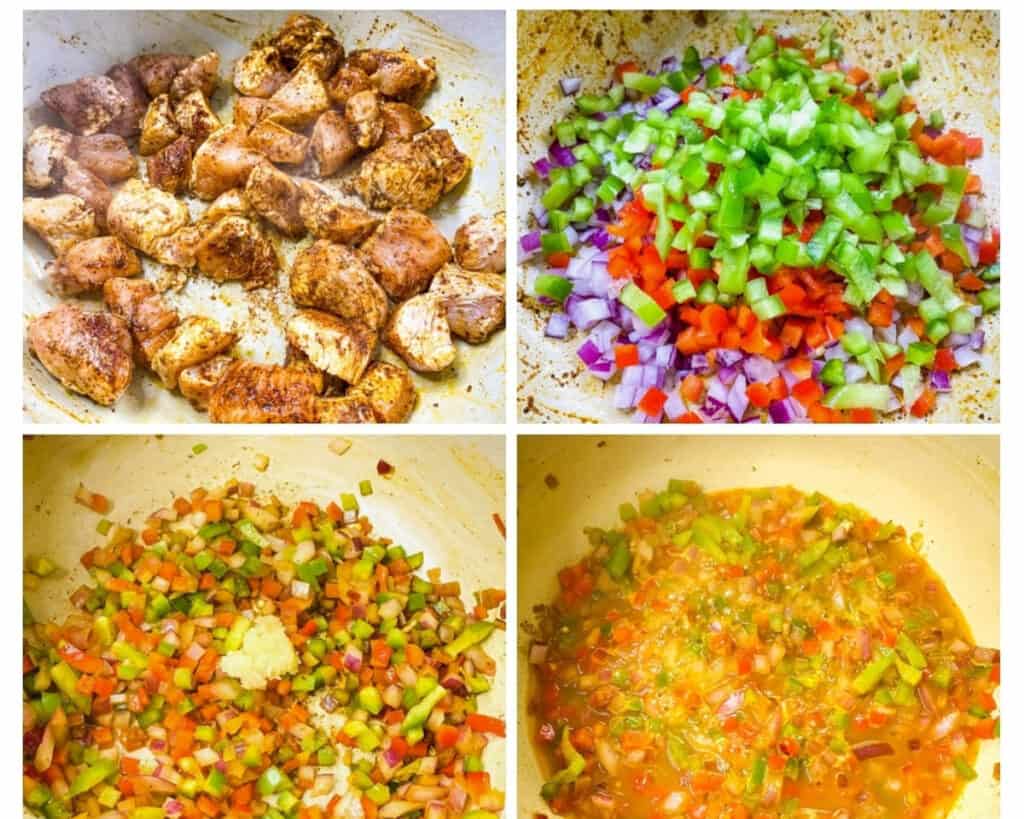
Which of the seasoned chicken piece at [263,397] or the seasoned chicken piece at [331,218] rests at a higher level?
the seasoned chicken piece at [331,218]

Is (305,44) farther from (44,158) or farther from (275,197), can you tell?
(44,158)

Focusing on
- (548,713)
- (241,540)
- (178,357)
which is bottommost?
(548,713)

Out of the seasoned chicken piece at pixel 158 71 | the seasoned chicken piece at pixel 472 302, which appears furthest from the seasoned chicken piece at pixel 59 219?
the seasoned chicken piece at pixel 472 302

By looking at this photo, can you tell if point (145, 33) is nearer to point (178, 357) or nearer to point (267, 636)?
point (178, 357)

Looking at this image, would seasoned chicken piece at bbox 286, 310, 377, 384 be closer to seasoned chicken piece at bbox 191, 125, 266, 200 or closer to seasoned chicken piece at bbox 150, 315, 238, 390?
seasoned chicken piece at bbox 150, 315, 238, 390

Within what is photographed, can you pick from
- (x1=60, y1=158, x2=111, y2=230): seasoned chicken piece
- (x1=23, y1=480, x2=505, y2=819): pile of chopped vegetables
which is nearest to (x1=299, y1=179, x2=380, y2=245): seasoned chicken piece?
(x1=60, y1=158, x2=111, y2=230): seasoned chicken piece

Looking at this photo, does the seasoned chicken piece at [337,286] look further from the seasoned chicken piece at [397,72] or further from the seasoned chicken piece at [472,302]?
the seasoned chicken piece at [397,72]
